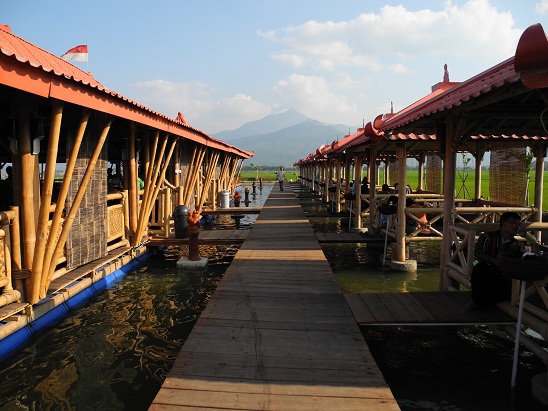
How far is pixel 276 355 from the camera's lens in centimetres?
381

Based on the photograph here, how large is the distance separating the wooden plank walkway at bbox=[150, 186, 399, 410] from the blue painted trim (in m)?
2.15

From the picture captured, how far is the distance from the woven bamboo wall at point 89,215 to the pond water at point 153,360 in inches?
30.6

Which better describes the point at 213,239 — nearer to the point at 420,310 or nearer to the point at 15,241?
the point at 15,241

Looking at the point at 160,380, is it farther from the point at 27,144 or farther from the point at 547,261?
the point at 547,261

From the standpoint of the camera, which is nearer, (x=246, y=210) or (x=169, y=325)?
(x=169, y=325)

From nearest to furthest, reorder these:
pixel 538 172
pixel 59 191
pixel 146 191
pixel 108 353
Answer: pixel 108 353 → pixel 59 191 → pixel 146 191 → pixel 538 172

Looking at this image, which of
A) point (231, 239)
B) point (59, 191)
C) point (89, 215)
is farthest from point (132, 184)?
point (231, 239)

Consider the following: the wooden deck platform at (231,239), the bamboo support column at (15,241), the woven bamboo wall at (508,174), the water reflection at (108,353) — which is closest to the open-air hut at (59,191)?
the bamboo support column at (15,241)

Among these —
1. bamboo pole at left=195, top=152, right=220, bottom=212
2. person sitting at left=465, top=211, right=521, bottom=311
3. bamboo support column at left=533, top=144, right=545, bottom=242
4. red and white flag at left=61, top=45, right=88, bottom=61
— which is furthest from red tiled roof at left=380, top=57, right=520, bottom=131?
bamboo pole at left=195, top=152, right=220, bottom=212

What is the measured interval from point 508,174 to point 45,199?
1251cm

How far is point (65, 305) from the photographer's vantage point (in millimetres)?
5918

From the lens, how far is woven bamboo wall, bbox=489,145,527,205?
11867 millimetres

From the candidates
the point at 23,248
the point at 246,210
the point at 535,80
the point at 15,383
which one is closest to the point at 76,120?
the point at 23,248

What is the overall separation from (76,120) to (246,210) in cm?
1092
